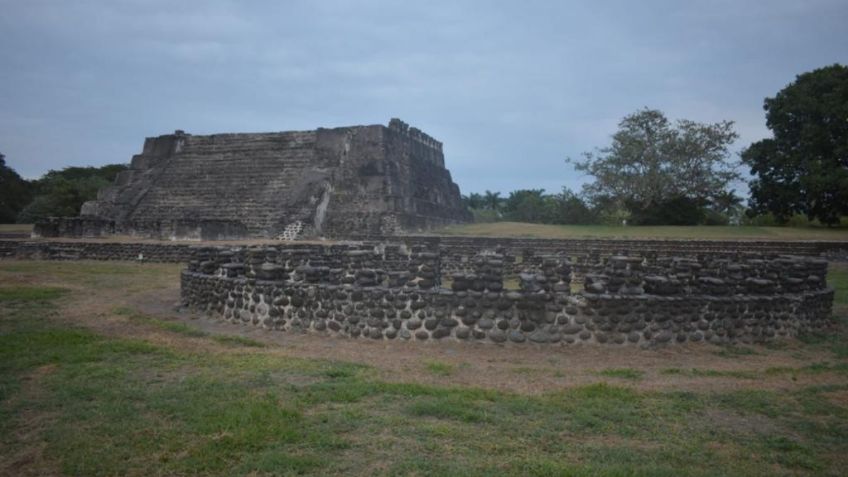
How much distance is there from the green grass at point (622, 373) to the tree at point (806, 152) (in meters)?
26.9

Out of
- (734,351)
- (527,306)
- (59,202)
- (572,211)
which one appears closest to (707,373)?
(734,351)

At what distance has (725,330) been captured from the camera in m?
9.25

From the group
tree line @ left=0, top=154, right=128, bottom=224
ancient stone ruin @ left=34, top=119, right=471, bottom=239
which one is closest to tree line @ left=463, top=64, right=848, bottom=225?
ancient stone ruin @ left=34, top=119, right=471, bottom=239

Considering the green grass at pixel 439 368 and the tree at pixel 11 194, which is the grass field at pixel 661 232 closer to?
the green grass at pixel 439 368

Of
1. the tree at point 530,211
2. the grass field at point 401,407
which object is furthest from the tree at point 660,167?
the grass field at point 401,407

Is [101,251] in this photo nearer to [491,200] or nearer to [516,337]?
[516,337]

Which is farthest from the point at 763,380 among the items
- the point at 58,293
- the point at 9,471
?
the point at 58,293

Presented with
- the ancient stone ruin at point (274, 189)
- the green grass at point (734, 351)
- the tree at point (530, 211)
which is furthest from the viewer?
the tree at point (530, 211)

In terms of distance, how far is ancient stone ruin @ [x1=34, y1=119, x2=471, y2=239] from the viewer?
28.2 metres

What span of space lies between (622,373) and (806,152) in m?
30.3

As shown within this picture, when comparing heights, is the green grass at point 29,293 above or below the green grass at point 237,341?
above

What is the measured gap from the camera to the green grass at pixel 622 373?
731 centimetres

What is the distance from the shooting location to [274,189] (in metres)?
31.2

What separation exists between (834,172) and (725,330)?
83.2 ft
